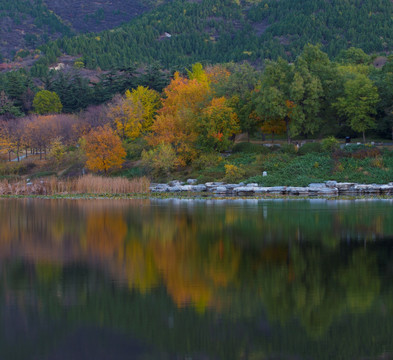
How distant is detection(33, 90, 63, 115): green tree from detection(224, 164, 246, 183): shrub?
4652cm

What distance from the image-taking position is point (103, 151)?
57562 mm

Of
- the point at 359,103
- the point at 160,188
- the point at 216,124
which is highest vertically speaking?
the point at 359,103

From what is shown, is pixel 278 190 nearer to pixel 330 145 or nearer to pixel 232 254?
pixel 330 145

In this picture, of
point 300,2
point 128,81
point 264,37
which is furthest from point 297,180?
point 300,2

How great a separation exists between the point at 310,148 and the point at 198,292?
144 ft

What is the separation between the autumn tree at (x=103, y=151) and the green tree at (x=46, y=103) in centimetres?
3249

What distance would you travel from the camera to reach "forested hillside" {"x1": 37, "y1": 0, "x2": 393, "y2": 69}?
132 m

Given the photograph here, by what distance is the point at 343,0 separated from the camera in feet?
479

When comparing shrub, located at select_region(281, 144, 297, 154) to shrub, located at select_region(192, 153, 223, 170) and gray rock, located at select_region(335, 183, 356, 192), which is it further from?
gray rock, located at select_region(335, 183, 356, 192)

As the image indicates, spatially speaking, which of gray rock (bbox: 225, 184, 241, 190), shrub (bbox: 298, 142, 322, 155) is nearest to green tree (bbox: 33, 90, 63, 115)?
shrub (bbox: 298, 142, 322, 155)

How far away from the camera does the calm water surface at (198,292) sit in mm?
9266

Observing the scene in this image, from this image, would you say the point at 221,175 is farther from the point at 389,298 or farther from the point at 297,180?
the point at 389,298

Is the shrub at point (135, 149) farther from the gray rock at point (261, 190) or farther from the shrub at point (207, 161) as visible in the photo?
the gray rock at point (261, 190)

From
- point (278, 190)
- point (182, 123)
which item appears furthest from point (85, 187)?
point (278, 190)
